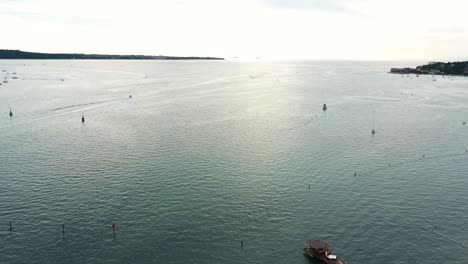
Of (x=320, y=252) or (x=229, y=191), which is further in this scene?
(x=229, y=191)

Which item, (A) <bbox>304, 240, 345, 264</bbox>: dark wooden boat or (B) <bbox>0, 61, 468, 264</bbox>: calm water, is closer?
(A) <bbox>304, 240, 345, 264</bbox>: dark wooden boat

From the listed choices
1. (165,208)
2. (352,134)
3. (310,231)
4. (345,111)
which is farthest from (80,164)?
(345,111)

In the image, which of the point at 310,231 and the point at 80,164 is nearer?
the point at 310,231

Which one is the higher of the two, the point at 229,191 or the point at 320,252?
the point at 229,191

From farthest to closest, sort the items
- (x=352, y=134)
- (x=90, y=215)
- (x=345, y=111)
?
(x=345, y=111) < (x=352, y=134) < (x=90, y=215)

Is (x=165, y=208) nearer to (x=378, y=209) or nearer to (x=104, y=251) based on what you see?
(x=104, y=251)

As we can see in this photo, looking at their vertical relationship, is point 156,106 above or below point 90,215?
above

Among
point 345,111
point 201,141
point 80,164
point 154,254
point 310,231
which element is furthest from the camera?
point 345,111

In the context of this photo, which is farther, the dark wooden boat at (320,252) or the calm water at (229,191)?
the calm water at (229,191)
